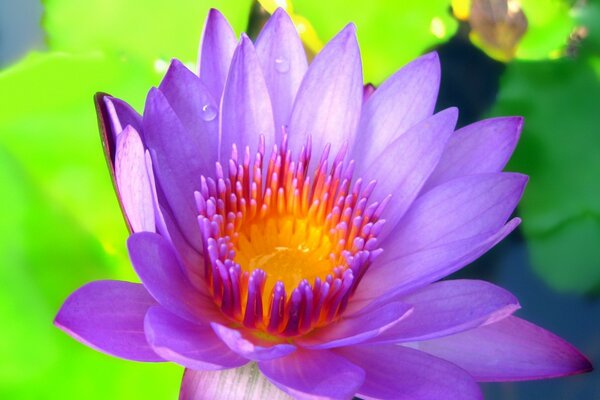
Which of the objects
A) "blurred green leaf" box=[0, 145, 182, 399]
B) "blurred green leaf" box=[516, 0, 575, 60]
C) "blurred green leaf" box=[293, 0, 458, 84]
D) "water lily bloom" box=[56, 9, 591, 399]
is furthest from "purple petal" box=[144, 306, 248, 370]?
"blurred green leaf" box=[516, 0, 575, 60]

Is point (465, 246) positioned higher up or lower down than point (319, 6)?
lower down

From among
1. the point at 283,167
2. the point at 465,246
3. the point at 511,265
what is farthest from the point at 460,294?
the point at 511,265

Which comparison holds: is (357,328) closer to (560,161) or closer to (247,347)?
(247,347)

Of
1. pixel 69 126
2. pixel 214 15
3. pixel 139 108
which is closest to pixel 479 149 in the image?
pixel 214 15

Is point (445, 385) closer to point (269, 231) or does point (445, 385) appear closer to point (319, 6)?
point (269, 231)

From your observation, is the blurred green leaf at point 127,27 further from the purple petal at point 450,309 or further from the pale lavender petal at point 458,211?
the purple petal at point 450,309

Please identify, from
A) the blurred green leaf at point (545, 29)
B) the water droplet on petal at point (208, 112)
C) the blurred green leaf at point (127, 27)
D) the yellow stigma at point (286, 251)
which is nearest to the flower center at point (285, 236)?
the yellow stigma at point (286, 251)
